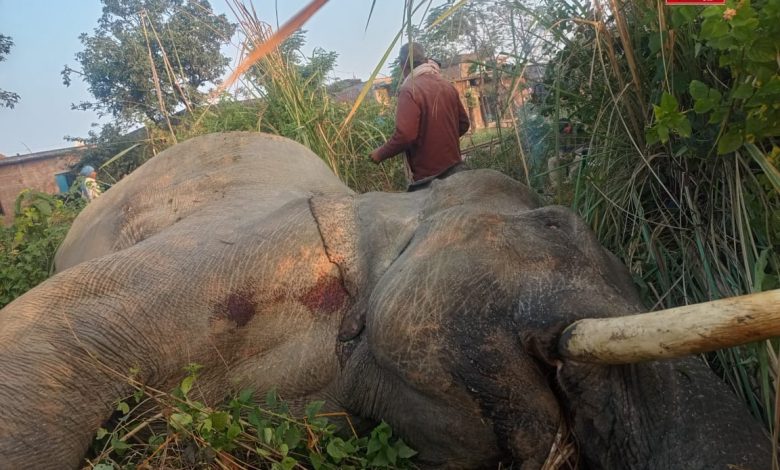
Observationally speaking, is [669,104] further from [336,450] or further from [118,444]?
[118,444]

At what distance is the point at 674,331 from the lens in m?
1.53

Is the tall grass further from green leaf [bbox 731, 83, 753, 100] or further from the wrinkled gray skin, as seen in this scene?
the wrinkled gray skin

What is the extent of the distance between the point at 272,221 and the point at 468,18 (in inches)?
49.1

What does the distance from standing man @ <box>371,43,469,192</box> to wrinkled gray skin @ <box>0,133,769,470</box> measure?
7.23ft

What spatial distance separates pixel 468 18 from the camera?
128 inches

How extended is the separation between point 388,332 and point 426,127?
3496 mm

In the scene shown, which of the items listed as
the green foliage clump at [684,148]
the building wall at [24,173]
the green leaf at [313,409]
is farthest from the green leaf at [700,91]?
the building wall at [24,173]

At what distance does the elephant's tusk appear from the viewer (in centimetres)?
140

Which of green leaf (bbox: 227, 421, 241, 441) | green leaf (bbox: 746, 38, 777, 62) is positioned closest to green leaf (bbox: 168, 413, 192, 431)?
green leaf (bbox: 227, 421, 241, 441)

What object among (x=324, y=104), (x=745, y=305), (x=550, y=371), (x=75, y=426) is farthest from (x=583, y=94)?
(x=324, y=104)

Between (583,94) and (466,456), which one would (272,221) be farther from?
(583,94)

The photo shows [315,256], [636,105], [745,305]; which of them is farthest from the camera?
[636,105]

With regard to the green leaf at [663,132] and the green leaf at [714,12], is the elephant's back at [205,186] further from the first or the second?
the green leaf at [714,12]

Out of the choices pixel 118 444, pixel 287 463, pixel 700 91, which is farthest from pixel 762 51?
pixel 118 444
